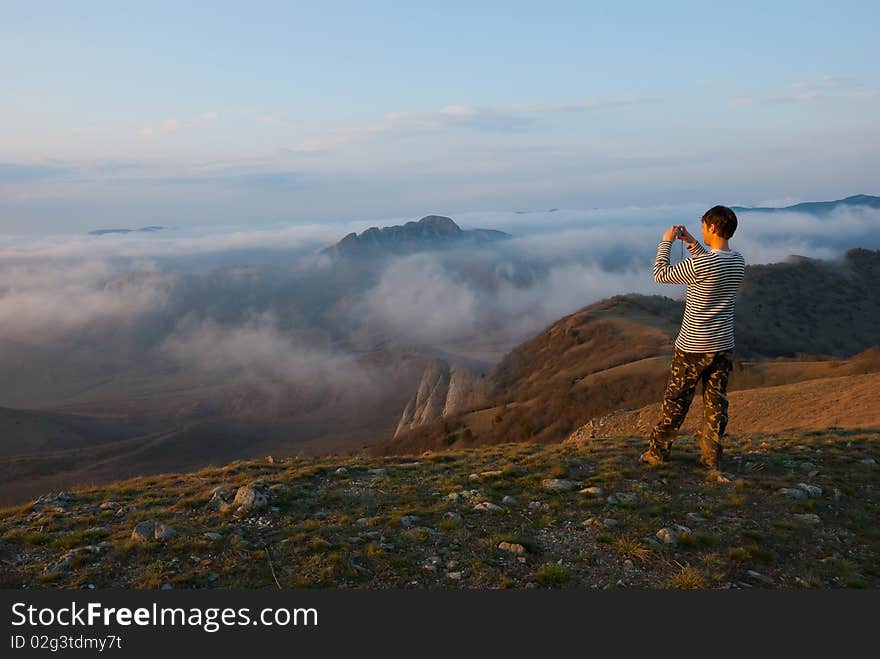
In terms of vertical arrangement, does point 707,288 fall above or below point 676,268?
below

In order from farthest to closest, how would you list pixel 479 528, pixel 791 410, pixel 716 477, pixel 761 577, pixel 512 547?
1. pixel 791 410
2. pixel 716 477
3. pixel 479 528
4. pixel 512 547
5. pixel 761 577

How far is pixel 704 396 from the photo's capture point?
8.26 meters

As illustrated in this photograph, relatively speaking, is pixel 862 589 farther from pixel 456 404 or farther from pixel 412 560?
pixel 456 404

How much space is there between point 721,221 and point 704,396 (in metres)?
2.52

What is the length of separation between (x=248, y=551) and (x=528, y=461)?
5.34m

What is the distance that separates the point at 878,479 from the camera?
859cm

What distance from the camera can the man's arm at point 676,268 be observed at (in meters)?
7.50

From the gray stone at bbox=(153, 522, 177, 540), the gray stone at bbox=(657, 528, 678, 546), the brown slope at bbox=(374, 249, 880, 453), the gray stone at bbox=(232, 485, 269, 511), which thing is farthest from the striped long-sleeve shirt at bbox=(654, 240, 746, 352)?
the brown slope at bbox=(374, 249, 880, 453)

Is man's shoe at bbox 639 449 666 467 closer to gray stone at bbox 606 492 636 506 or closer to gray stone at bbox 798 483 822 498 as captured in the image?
gray stone at bbox 606 492 636 506

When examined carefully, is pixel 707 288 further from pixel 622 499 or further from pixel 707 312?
pixel 622 499

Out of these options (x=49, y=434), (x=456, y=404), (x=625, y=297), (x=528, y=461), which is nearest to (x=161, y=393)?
(x=49, y=434)

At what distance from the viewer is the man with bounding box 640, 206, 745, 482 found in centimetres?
738

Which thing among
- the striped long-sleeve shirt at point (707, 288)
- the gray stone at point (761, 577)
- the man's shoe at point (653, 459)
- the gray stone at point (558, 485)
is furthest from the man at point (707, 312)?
the gray stone at point (761, 577)

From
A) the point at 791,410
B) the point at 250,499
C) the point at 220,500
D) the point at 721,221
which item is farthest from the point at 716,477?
the point at 791,410
